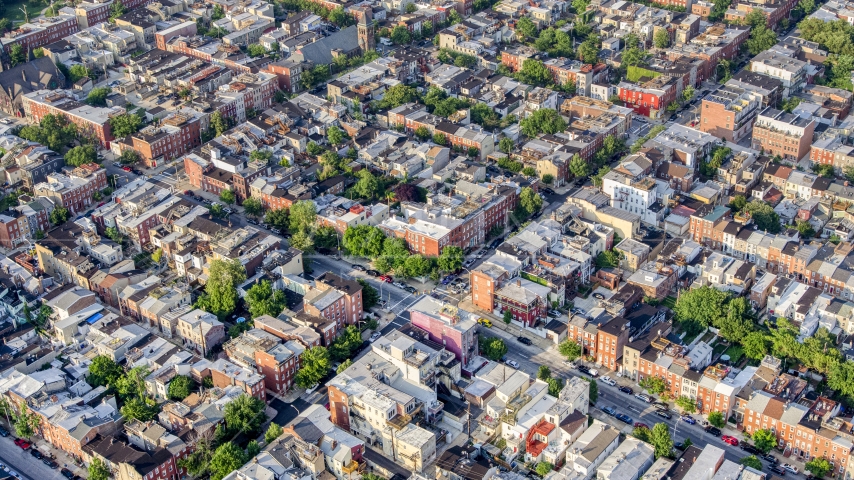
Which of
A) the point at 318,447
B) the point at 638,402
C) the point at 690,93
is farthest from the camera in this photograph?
the point at 690,93

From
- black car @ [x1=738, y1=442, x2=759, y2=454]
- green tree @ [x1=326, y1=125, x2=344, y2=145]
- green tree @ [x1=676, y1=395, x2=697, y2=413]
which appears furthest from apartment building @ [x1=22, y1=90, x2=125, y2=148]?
black car @ [x1=738, y1=442, x2=759, y2=454]

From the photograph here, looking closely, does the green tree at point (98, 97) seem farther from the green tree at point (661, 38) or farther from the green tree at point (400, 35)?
the green tree at point (661, 38)

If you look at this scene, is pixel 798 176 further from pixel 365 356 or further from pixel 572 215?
pixel 365 356

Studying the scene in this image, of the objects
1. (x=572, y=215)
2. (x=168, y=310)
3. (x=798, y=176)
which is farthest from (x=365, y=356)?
(x=798, y=176)

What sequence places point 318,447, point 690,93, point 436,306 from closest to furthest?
point 318,447, point 436,306, point 690,93

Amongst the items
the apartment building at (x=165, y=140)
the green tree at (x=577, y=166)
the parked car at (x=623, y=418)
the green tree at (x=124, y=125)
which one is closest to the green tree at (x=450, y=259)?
the green tree at (x=577, y=166)

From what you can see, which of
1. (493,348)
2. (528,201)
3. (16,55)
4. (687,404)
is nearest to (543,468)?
(687,404)

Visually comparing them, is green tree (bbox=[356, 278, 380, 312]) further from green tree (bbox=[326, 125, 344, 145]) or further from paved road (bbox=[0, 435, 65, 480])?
green tree (bbox=[326, 125, 344, 145])
